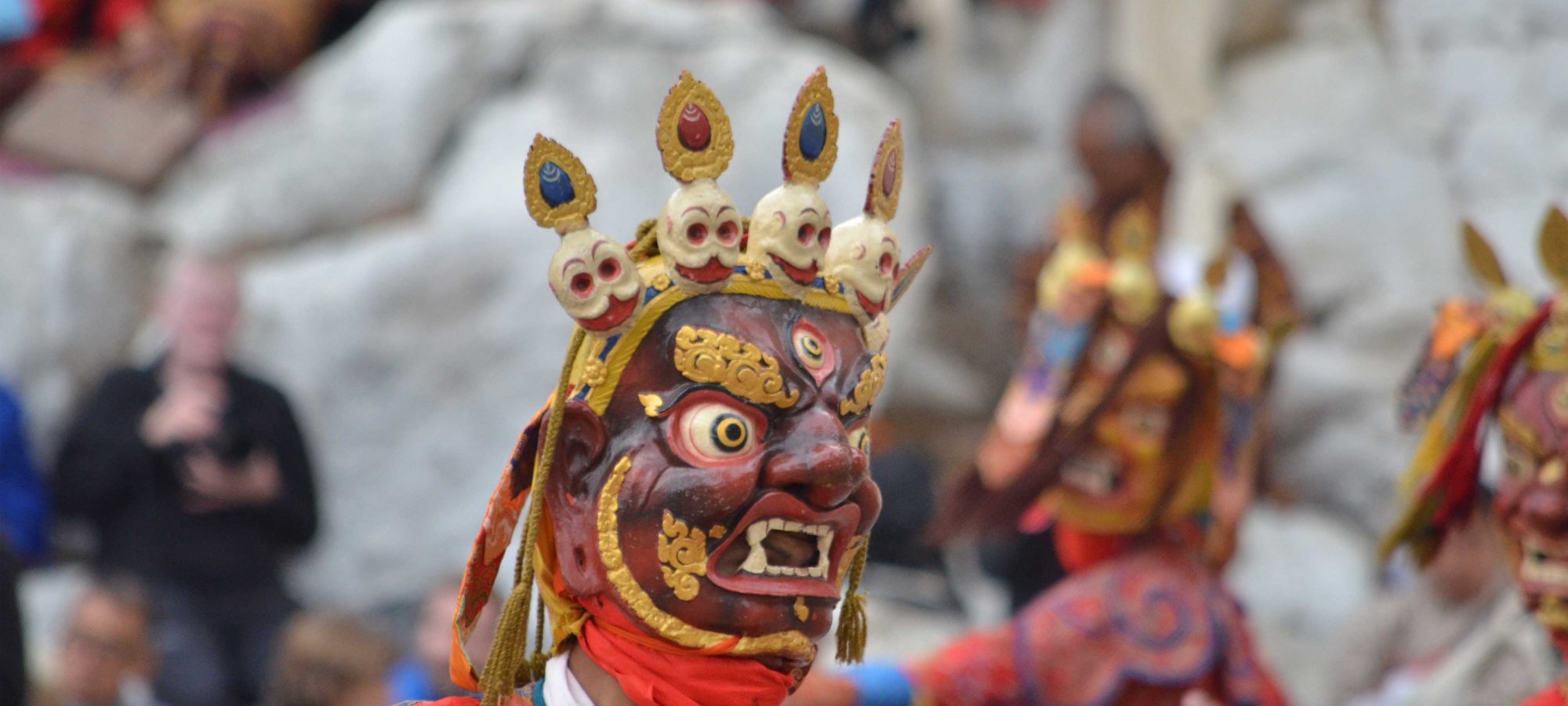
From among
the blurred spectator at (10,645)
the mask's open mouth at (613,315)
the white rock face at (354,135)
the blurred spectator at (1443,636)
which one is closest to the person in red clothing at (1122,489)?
the blurred spectator at (1443,636)

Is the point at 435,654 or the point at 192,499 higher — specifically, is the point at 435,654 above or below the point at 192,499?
below

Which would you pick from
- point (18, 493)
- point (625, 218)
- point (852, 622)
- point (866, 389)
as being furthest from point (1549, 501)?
point (625, 218)

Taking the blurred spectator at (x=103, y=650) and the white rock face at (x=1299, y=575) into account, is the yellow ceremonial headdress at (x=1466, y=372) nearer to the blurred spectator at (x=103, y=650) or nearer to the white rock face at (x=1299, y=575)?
the blurred spectator at (x=103, y=650)

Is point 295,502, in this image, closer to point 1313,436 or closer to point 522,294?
point 522,294

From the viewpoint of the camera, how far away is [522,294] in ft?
24.9

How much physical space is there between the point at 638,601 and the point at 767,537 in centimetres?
18

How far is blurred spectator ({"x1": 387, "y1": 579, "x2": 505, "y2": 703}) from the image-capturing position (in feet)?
16.1

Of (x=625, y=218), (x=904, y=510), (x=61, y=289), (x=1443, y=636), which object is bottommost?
(x=1443, y=636)

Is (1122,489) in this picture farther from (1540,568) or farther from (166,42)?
(166,42)

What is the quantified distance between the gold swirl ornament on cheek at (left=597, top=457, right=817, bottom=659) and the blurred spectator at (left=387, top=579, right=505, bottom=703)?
2.29m

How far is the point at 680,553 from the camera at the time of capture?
2.62 metres

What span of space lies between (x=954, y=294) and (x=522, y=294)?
2568mm

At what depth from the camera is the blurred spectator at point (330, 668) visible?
182 inches

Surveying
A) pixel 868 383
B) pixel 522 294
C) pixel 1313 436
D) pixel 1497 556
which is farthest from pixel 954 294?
pixel 868 383
